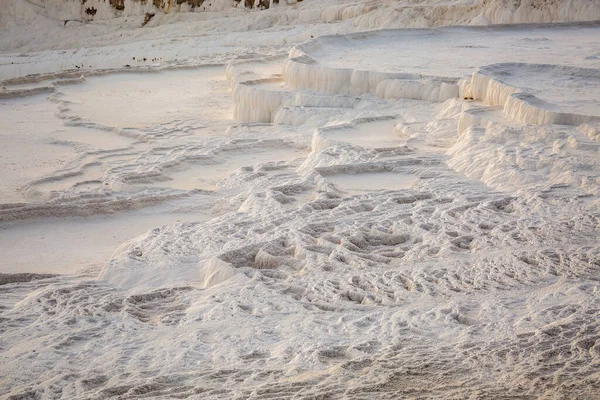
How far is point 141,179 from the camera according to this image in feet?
17.6

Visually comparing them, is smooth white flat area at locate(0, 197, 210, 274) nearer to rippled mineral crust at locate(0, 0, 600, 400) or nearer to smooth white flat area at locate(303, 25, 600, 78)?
rippled mineral crust at locate(0, 0, 600, 400)

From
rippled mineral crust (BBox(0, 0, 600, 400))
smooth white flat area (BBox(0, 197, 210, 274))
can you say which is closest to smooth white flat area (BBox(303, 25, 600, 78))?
rippled mineral crust (BBox(0, 0, 600, 400))

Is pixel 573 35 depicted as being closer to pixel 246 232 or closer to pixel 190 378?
pixel 246 232

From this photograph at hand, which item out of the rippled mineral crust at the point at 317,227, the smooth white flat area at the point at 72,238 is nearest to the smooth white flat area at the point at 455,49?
the rippled mineral crust at the point at 317,227

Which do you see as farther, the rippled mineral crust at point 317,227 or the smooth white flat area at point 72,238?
the smooth white flat area at point 72,238

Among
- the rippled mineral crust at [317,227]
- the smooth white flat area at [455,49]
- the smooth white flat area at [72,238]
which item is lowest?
the smooth white flat area at [72,238]

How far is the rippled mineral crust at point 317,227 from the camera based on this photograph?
2.63 metres

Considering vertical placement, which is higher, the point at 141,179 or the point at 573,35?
the point at 573,35

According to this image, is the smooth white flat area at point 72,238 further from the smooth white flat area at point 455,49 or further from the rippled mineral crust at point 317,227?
the smooth white flat area at point 455,49

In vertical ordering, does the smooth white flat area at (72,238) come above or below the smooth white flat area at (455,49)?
below

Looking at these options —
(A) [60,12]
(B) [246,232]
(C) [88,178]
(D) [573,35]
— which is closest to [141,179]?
(C) [88,178]

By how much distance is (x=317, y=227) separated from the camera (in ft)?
13.1

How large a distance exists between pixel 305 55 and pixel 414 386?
5.70 meters

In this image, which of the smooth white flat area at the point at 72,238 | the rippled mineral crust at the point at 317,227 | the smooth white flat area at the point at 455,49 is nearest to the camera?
the rippled mineral crust at the point at 317,227
